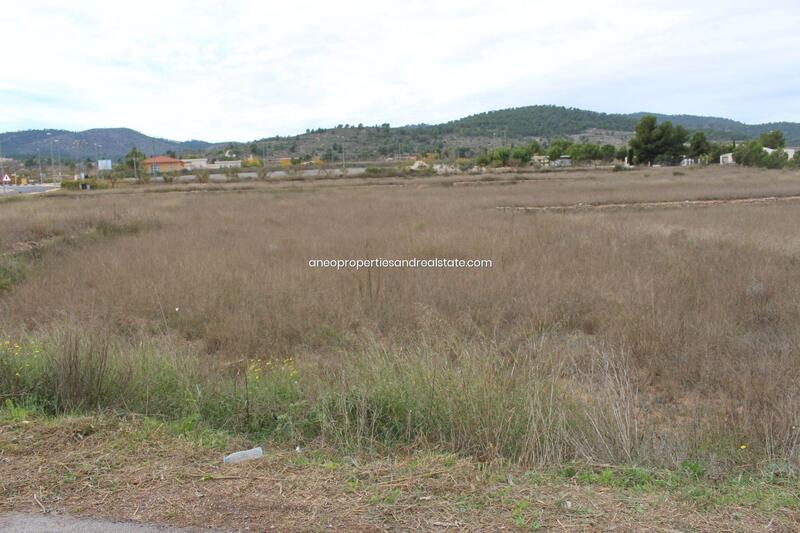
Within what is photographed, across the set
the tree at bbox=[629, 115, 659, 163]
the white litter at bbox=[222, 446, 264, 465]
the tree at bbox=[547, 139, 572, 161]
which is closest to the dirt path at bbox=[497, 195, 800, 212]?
the white litter at bbox=[222, 446, 264, 465]

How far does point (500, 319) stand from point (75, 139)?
152 m

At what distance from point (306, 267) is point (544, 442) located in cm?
885

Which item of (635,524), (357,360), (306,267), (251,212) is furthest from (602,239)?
(251,212)

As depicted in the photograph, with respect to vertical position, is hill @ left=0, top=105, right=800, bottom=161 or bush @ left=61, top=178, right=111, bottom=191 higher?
hill @ left=0, top=105, right=800, bottom=161

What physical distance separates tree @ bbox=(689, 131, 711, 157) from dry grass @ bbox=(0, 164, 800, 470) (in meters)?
75.6

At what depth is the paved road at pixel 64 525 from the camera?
8.76 feet

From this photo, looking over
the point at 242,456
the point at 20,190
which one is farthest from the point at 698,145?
the point at 242,456

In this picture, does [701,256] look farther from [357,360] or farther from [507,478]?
[507,478]

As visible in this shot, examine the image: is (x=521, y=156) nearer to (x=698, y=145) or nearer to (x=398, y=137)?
(x=698, y=145)

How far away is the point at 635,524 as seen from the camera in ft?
8.73

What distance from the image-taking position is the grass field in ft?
9.66

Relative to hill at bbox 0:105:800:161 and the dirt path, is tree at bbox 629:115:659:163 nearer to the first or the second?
hill at bbox 0:105:800:161

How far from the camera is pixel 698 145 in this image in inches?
3344

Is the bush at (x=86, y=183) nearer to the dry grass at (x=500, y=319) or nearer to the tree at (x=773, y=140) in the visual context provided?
the dry grass at (x=500, y=319)
